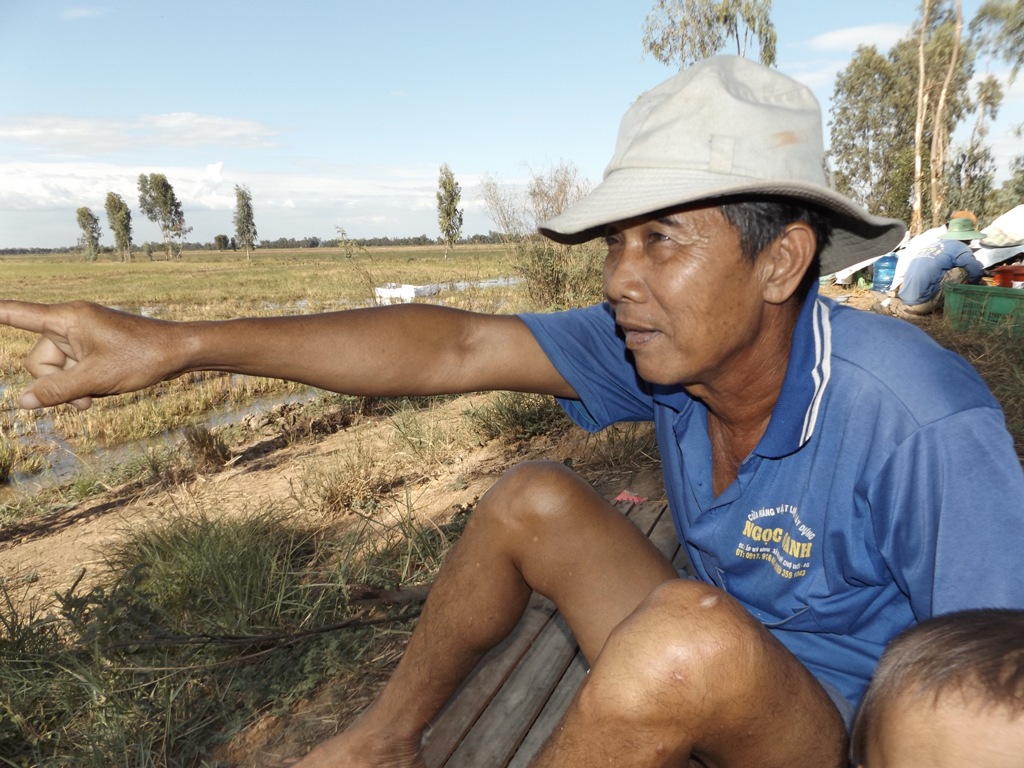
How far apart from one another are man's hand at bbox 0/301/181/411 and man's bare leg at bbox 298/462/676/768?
0.71 meters

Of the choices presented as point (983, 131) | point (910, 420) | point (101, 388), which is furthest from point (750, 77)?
point (983, 131)

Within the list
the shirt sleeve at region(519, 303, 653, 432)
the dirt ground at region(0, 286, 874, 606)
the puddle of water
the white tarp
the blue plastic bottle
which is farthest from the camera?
the blue plastic bottle

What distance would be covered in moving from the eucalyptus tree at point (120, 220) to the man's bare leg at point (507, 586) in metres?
80.1

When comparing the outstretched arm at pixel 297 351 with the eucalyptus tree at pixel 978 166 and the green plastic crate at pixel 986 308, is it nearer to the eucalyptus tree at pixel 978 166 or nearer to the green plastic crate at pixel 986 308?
the green plastic crate at pixel 986 308

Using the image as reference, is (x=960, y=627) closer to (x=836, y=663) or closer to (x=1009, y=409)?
(x=836, y=663)

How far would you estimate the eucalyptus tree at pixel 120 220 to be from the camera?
70688 millimetres

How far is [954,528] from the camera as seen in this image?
3.15 ft

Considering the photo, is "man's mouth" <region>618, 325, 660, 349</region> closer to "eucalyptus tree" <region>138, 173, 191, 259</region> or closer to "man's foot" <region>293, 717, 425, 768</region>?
"man's foot" <region>293, 717, 425, 768</region>

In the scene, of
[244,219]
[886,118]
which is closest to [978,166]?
[886,118]

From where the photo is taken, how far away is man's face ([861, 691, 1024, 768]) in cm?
81

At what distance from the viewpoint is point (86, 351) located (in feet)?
4.07

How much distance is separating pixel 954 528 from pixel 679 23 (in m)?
21.3

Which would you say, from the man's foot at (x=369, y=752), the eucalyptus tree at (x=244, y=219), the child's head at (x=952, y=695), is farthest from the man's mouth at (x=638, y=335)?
the eucalyptus tree at (x=244, y=219)

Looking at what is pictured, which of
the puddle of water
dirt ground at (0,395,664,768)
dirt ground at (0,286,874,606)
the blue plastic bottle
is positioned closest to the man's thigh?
dirt ground at (0,395,664,768)
